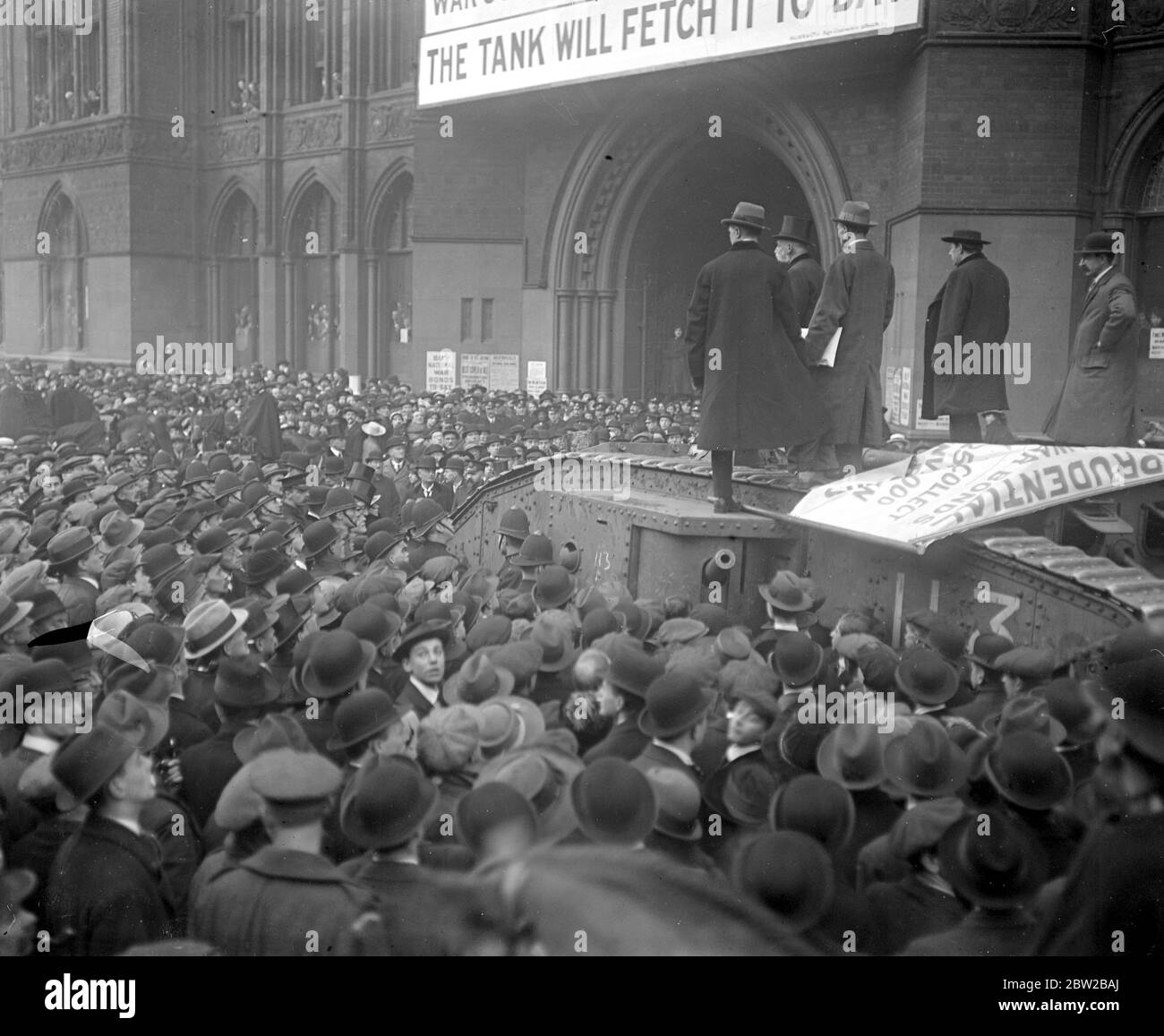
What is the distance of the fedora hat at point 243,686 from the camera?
4617mm

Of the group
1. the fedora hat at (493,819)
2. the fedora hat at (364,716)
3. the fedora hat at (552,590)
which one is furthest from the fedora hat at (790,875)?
the fedora hat at (552,590)

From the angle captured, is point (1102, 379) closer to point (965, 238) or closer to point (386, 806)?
point (965, 238)

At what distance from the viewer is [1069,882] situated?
3.39 meters

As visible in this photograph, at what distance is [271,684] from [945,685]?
7.78ft

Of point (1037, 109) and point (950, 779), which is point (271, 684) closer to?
point (950, 779)

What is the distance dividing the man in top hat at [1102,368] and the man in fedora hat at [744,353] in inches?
72.4

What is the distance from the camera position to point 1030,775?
138 inches

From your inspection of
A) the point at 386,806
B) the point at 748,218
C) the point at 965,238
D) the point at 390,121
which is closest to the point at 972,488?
the point at 748,218

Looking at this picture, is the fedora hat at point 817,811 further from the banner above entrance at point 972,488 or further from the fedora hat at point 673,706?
the banner above entrance at point 972,488

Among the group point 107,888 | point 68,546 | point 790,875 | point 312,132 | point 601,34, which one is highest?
point 312,132

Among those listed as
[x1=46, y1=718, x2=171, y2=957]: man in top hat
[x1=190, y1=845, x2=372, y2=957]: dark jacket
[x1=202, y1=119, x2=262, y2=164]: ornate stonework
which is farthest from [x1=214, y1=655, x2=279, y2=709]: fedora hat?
[x1=202, y1=119, x2=262, y2=164]: ornate stonework

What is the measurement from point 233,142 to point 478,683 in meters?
27.5

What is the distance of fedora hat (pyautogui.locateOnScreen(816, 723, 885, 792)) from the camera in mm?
3857

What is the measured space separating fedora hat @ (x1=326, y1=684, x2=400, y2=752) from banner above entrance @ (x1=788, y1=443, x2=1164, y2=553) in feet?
9.22
